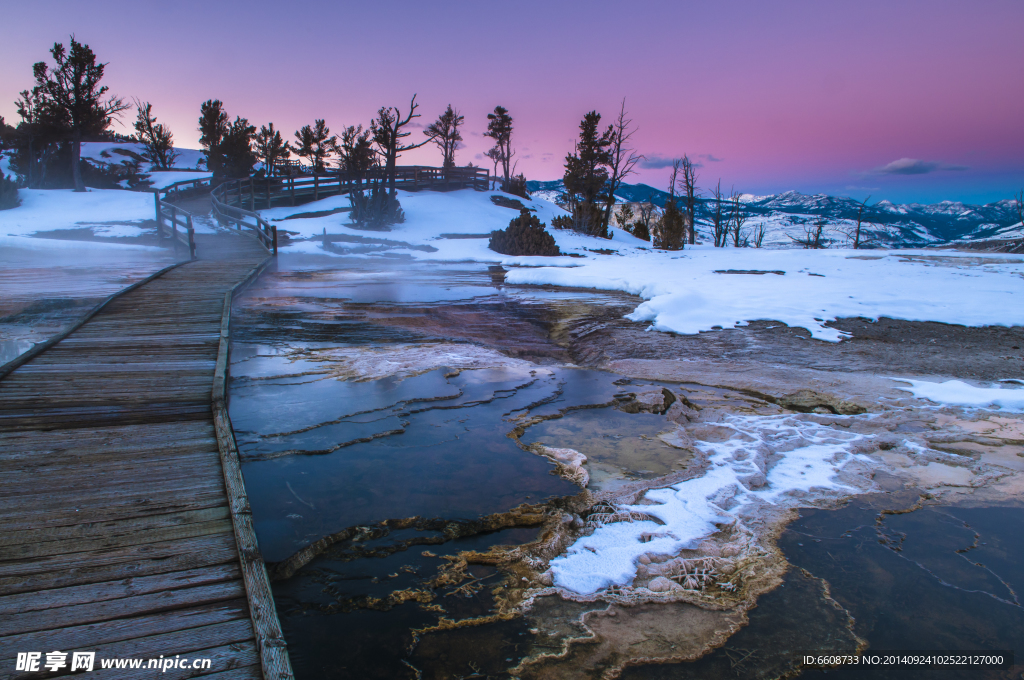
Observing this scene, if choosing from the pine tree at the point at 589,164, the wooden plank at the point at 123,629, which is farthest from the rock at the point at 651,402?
the pine tree at the point at 589,164

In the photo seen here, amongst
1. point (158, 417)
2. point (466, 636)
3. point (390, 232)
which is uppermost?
point (390, 232)

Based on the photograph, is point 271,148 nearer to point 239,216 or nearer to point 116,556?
point 239,216

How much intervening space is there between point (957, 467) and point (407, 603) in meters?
3.78

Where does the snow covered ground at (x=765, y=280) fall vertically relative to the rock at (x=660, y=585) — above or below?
above

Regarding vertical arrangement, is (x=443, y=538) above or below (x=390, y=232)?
below

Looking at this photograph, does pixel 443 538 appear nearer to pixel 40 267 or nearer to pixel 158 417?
pixel 158 417

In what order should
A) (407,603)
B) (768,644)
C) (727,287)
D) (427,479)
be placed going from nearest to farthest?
1. (768,644)
2. (407,603)
3. (427,479)
4. (727,287)

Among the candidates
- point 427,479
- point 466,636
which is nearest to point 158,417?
point 427,479

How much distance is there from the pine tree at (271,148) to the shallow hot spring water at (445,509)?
30581 millimetres

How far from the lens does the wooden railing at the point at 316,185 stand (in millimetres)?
26938

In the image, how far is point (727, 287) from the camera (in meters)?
11.6

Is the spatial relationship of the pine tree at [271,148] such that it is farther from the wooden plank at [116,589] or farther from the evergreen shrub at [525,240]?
the wooden plank at [116,589]

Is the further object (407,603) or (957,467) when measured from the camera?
(957,467)

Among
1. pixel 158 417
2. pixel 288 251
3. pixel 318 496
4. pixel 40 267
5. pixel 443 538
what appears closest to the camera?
pixel 443 538
